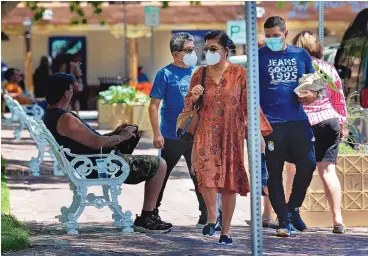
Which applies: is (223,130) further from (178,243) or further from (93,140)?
(93,140)

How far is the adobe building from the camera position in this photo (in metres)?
39.8

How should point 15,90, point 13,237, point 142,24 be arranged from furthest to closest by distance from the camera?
point 142,24 < point 15,90 < point 13,237

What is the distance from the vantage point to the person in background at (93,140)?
1006 cm

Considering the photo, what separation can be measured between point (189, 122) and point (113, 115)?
1665cm

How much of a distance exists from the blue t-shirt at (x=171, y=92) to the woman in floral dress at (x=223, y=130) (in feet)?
3.36

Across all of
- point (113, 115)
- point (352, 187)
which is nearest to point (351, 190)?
point (352, 187)

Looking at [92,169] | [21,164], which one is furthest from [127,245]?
[21,164]

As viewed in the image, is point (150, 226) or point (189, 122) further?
point (150, 226)

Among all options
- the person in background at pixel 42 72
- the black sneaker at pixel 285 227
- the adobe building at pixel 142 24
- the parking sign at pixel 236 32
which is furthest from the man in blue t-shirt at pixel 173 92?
the adobe building at pixel 142 24

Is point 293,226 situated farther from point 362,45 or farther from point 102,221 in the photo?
point 362,45

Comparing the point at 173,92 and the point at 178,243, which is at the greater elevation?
the point at 173,92

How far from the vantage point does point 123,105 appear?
25734 millimetres

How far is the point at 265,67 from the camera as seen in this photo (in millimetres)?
9852

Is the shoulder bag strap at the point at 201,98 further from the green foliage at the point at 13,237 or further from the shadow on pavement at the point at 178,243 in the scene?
the green foliage at the point at 13,237
